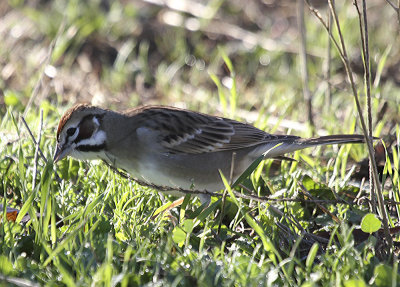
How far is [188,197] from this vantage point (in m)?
3.93

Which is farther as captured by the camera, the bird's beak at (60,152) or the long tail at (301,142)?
the long tail at (301,142)

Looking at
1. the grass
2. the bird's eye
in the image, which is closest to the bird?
the bird's eye

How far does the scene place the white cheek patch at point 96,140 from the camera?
171 inches

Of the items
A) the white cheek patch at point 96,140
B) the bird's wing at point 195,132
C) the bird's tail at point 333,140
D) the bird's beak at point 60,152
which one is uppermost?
the bird's tail at point 333,140

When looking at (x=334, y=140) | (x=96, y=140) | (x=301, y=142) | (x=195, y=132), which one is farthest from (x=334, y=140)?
(x=96, y=140)

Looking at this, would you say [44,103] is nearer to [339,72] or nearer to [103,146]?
[103,146]

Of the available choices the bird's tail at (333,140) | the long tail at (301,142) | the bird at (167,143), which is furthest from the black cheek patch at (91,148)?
the bird's tail at (333,140)

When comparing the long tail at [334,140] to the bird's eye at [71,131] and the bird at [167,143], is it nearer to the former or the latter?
the bird at [167,143]

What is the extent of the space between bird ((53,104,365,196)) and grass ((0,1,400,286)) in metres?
0.15

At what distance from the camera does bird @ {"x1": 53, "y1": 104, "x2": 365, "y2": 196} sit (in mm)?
4324

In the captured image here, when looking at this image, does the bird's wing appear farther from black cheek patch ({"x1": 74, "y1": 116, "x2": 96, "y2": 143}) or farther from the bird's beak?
the bird's beak

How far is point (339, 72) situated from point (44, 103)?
353cm

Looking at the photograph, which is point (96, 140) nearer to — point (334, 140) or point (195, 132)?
point (195, 132)

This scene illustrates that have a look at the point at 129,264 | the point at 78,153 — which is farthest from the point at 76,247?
the point at 78,153
